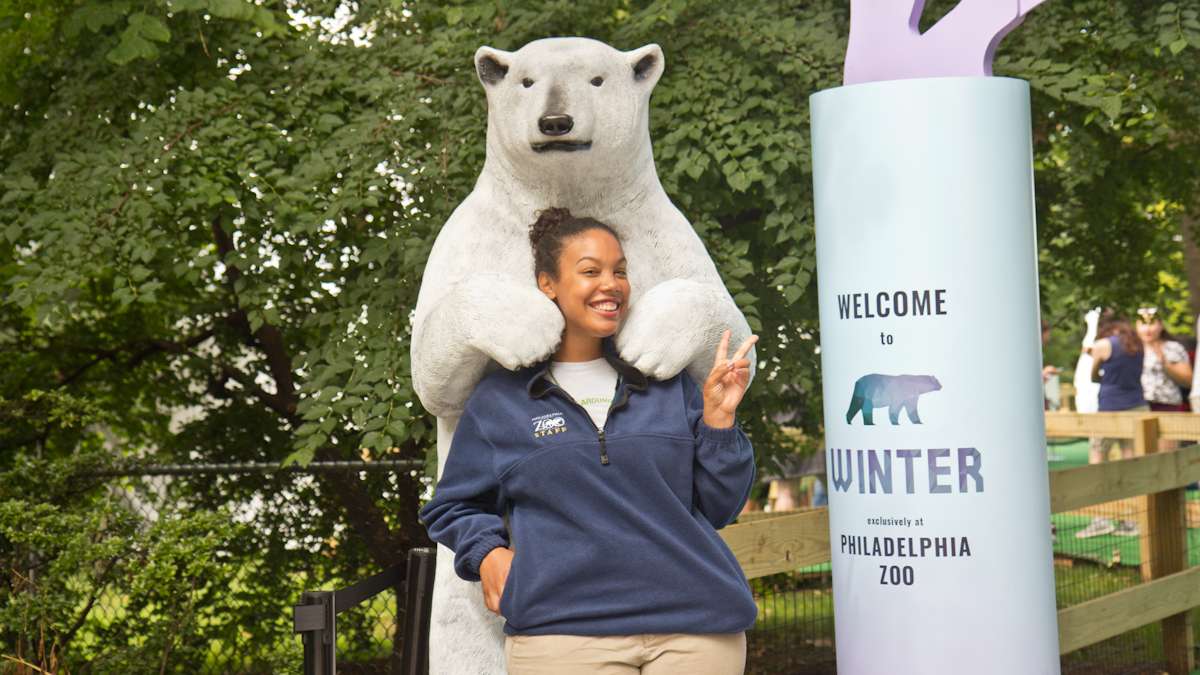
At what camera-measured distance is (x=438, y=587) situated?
3104 mm

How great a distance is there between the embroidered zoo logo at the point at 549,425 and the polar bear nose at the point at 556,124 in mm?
617

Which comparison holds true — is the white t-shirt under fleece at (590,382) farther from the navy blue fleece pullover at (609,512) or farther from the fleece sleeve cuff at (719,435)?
the fleece sleeve cuff at (719,435)

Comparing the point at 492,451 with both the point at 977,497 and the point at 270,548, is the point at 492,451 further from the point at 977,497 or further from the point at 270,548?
the point at 270,548

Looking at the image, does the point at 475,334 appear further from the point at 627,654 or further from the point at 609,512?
the point at 627,654

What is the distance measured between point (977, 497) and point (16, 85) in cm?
404

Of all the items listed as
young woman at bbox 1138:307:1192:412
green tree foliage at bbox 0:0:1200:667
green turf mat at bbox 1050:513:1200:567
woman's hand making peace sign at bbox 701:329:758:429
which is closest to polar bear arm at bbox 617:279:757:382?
woman's hand making peace sign at bbox 701:329:758:429

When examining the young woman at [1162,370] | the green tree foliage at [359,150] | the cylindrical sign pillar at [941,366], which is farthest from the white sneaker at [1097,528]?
the cylindrical sign pillar at [941,366]

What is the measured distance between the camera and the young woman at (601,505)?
2566 millimetres

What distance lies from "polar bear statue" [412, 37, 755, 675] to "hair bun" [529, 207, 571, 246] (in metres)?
0.08

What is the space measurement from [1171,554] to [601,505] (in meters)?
4.43

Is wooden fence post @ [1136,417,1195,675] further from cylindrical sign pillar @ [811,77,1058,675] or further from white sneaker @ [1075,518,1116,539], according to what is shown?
cylindrical sign pillar @ [811,77,1058,675]

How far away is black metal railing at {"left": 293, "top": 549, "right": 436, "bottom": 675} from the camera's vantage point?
9.42 feet

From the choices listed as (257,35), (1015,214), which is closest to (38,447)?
(257,35)

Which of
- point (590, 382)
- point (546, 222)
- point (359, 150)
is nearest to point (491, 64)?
point (546, 222)
